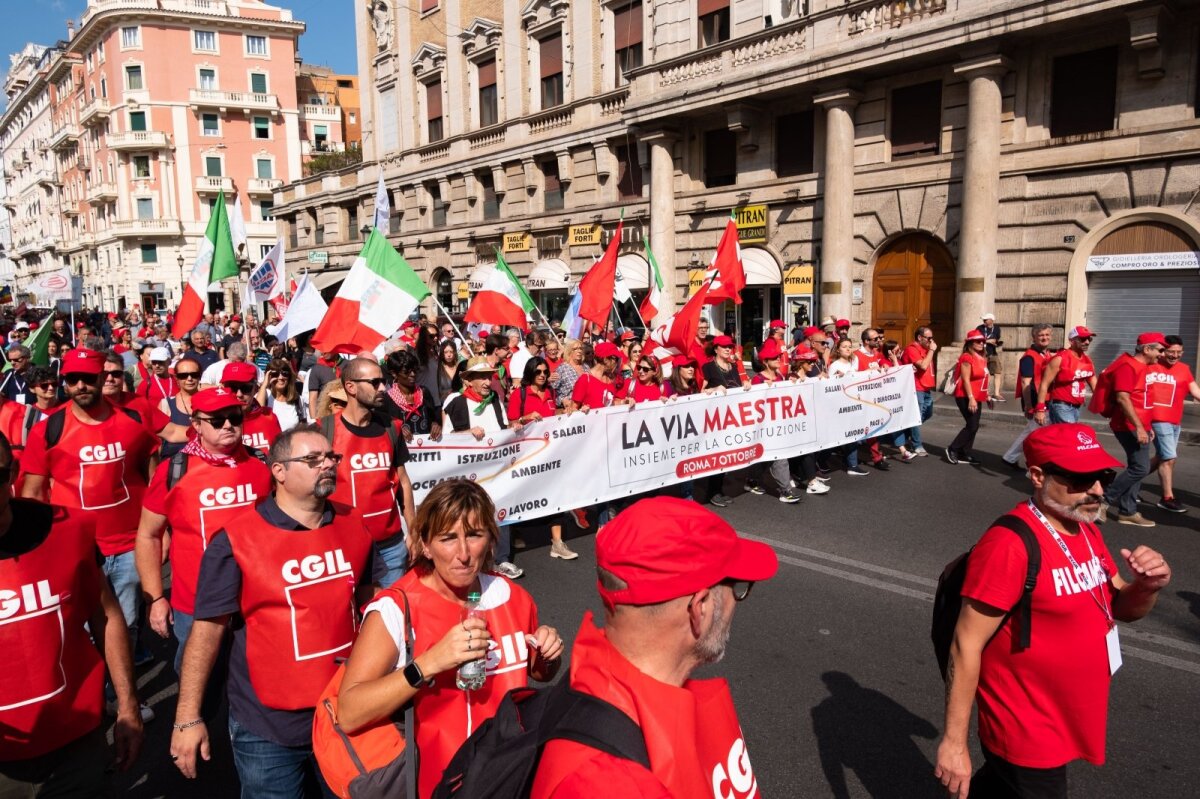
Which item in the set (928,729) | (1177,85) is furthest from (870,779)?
(1177,85)

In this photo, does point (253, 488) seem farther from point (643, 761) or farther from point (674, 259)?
point (674, 259)

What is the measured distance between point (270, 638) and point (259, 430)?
9.18 ft

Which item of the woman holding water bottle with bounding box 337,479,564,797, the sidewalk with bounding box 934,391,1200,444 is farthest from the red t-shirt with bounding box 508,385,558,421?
the sidewalk with bounding box 934,391,1200,444

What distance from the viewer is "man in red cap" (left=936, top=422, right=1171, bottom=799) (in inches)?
102

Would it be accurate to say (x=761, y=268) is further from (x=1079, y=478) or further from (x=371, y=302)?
(x=1079, y=478)

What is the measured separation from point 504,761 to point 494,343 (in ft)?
26.1

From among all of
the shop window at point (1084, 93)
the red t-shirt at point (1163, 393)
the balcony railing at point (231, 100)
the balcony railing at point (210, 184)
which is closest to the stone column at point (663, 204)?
the shop window at point (1084, 93)

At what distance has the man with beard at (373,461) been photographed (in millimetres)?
4426

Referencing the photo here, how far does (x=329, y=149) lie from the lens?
196ft

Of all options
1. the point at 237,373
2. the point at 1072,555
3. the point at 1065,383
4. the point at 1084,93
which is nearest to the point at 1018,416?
the point at 1065,383

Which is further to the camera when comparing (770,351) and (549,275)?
(549,275)

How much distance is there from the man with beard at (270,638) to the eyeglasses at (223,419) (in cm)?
91

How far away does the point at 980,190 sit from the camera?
1534cm

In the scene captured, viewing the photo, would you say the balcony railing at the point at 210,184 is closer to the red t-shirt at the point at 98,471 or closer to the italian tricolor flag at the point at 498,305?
the italian tricolor flag at the point at 498,305
